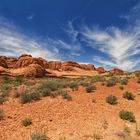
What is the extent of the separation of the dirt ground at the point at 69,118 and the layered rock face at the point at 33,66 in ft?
162

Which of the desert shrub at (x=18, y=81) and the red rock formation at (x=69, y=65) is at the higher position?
the red rock formation at (x=69, y=65)

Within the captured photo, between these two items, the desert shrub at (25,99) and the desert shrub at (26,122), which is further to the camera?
the desert shrub at (25,99)

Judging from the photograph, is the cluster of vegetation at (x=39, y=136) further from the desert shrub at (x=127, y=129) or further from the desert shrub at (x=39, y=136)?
the desert shrub at (x=127, y=129)

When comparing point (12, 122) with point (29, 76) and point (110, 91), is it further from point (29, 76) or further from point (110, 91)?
point (29, 76)

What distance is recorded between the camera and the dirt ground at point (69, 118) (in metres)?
10.4

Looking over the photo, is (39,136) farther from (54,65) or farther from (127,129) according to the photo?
(54,65)

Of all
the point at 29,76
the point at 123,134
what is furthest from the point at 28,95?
the point at 29,76

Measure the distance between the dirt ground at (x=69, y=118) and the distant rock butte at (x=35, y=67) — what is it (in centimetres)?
4930

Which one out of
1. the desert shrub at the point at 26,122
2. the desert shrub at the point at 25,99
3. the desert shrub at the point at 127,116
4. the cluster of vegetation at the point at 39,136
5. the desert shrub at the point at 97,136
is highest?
the desert shrub at the point at 25,99

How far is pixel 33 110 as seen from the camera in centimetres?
1324

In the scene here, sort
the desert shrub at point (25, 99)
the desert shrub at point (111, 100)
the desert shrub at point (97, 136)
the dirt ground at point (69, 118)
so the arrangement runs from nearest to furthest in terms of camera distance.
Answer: the desert shrub at point (97, 136)
the dirt ground at point (69, 118)
the desert shrub at point (25, 99)
the desert shrub at point (111, 100)

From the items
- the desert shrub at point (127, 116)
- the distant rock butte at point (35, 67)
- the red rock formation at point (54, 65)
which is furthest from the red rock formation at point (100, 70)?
the desert shrub at point (127, 116)

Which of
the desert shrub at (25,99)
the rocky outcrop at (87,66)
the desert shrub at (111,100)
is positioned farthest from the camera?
the rocky outcrop at (87,66)

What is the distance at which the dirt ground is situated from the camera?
10448 mm
